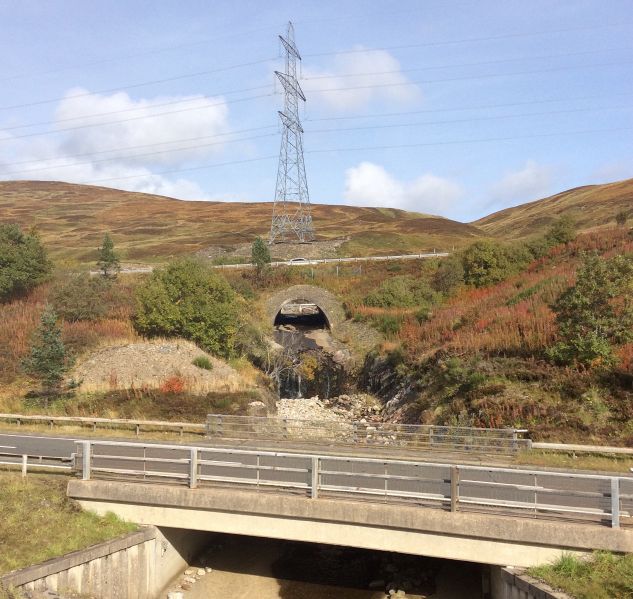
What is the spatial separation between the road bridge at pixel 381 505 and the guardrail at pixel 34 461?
0.86m

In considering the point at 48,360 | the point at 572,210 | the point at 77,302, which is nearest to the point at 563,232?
the point at 77,302

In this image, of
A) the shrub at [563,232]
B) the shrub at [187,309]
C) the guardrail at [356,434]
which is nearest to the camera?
the guardrail at [356,434]

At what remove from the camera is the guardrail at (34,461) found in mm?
13664

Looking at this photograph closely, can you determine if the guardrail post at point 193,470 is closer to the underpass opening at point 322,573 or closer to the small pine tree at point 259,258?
the underpass opening at point 322,573

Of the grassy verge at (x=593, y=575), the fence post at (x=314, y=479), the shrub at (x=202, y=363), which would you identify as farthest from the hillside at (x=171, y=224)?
the grassy verge at (x=593, y=575)

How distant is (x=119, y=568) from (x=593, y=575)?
29.1 feet

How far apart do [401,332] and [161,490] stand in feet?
92.0

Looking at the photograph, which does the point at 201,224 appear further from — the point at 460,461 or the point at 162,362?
the point at 460,461

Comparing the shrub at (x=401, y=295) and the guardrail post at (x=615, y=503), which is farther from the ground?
the shrub at (x=401, y=295)

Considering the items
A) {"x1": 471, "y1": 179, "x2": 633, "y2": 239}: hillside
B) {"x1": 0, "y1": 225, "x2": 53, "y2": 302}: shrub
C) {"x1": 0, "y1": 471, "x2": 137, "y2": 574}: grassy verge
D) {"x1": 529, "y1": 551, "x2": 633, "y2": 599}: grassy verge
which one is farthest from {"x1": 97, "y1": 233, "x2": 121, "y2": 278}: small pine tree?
{"x1": 471, "y1": 179, "x2": 633, "y2": 239}: hillside

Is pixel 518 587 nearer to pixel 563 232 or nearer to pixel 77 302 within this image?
pixel 77 302

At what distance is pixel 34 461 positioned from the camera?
14250mm

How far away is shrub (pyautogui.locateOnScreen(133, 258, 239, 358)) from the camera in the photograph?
3173 centimetres

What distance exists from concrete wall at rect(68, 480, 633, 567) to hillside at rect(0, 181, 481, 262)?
62.3m
